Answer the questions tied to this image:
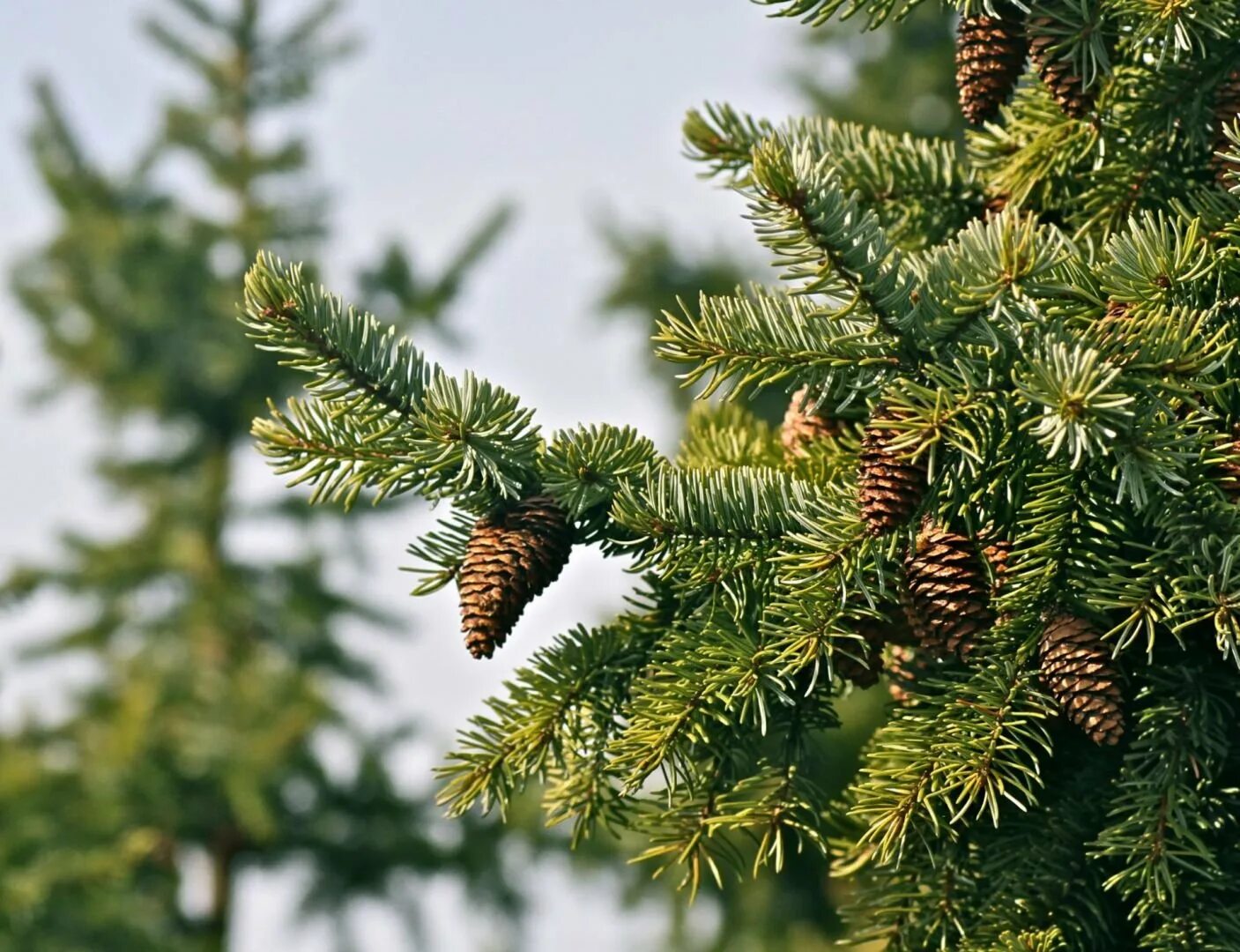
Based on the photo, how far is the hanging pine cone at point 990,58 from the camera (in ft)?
4.95

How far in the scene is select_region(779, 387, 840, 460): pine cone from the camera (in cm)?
165

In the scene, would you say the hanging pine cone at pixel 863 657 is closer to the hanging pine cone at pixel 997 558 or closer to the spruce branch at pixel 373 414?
the hanging pine cone at pixel 997 558

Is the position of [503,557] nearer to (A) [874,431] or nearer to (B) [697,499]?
(B) [697,499]

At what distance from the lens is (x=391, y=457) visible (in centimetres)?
137

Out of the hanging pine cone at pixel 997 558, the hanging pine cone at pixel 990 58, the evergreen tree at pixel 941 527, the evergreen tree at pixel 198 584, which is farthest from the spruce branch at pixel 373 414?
the evergreen tree at pixel 198 584

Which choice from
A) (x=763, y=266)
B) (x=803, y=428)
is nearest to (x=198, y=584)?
(x=763, y=266)

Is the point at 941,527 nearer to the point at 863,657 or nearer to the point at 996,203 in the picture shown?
the point at 863,657

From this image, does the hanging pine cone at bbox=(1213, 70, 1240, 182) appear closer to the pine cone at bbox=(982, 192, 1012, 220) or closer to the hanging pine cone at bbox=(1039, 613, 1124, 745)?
the pine cone at bbox=(982, 192, 1012, 220)

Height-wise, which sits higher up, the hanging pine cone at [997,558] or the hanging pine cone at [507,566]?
the hanging pine cone at [507,566]

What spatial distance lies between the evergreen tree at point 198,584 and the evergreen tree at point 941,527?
467cm

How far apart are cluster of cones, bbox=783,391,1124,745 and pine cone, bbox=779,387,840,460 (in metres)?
0.31

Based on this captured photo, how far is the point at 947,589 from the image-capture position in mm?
1283

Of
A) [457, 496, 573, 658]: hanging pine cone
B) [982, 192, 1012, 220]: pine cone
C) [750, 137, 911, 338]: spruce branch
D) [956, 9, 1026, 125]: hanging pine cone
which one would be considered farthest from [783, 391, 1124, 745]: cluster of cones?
[982, 192, 1012, 220]: pine cone

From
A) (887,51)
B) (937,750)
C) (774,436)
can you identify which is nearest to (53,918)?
(774,436)
